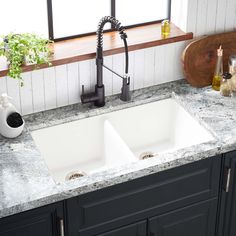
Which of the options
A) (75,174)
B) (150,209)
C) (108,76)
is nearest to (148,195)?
(150,209)

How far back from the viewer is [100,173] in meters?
2.65

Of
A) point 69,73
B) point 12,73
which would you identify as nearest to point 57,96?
point 69,73

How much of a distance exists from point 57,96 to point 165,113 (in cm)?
60

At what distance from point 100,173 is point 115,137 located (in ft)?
1.30

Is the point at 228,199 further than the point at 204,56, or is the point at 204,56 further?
the point at 204,56

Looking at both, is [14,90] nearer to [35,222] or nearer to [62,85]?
[62,85]

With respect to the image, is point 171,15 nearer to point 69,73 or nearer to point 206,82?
point 206,82

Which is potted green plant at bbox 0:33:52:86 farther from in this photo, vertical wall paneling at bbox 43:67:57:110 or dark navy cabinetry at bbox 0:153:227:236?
dark navy cabinetry at bbox 0:153:227:236

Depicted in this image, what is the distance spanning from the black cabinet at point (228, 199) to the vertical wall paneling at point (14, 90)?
105 cm

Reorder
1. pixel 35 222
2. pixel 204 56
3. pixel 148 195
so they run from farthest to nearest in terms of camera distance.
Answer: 1. pixel 204 56
2. pixel 148 195
3. pixel 35 222

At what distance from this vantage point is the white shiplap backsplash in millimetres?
2998

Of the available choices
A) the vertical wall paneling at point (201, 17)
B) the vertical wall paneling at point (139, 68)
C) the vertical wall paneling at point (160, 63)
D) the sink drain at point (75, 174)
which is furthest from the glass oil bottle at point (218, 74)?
the sink drain at point (75, 174)

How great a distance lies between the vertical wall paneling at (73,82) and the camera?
9.97ft

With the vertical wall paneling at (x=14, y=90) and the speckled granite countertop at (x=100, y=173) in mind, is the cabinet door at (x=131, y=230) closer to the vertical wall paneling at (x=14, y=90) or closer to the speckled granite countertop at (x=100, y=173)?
the speckled granite countertop at (x=100, y=173)
